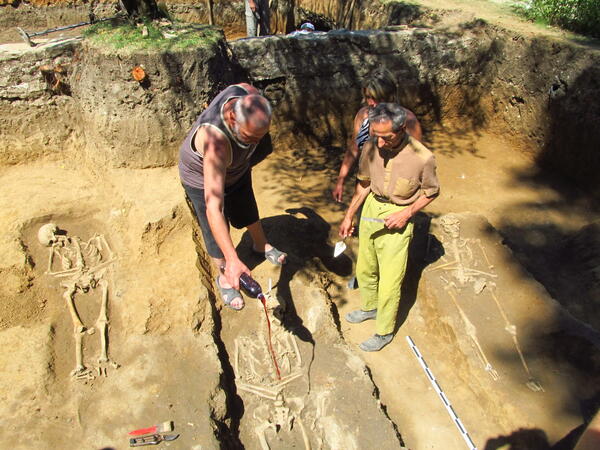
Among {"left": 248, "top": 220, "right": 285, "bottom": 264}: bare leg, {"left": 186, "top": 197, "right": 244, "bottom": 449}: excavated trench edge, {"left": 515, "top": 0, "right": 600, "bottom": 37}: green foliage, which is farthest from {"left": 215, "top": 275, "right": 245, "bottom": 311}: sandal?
{"left": 515, "top": 0, "right": 600, "bottom": 37}: green foliage

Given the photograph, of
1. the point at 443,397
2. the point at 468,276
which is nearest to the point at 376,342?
the point at 443,397

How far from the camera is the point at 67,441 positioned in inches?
117

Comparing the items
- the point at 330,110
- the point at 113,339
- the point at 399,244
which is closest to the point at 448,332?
the point at 399,244

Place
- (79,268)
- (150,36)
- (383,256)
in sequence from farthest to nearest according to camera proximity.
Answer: (150,36) < (79,268) < (383,256)

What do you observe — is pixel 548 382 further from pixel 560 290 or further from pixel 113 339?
pixel 113 339

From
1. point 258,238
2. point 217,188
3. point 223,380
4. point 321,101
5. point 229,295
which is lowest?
point 223,380

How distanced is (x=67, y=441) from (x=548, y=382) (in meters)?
3.54

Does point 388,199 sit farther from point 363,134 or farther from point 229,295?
point 229,295

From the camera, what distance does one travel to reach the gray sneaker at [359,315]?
427cm

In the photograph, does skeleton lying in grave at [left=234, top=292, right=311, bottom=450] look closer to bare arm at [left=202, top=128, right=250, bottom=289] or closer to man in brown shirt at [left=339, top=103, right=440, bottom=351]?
man in brown shirt at [left=339, top=103, right=440, bottom=351]

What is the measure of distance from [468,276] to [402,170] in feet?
5.38

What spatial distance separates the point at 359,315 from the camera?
4.27 metres

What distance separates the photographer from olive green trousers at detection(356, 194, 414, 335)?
11.4ft

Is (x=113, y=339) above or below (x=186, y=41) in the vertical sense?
below
